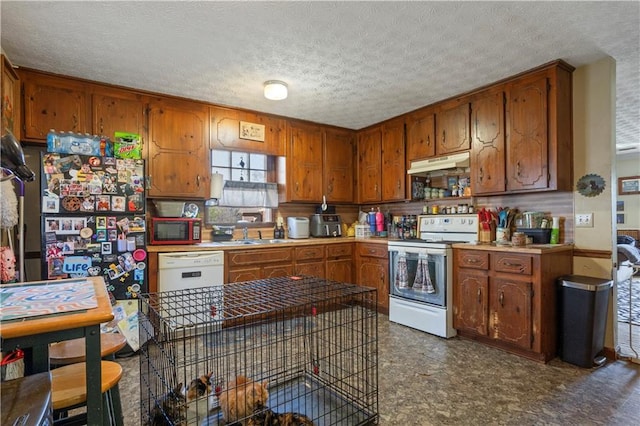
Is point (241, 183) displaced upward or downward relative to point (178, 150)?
downward

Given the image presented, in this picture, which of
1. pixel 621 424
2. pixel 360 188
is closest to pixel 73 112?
pixel 360 188

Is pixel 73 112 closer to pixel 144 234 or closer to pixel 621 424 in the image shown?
pixel 144 234

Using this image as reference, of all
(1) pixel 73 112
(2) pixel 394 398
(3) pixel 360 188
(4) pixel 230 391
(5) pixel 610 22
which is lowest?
(2) pixel 394 398

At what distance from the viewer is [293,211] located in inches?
182

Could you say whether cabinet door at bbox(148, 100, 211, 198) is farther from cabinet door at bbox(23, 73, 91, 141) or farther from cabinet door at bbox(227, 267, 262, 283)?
cabinet door at bbox(227, 267, 262, 283)

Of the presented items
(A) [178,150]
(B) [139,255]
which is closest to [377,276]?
(B) [139,255]

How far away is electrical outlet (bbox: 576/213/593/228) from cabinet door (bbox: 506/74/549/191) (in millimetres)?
397

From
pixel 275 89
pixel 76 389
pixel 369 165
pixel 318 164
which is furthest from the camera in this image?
pixel 369 165

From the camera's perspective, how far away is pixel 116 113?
3242 mm

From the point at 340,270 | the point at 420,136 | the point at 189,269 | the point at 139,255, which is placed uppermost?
the point at 420,136

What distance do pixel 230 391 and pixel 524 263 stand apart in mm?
2382

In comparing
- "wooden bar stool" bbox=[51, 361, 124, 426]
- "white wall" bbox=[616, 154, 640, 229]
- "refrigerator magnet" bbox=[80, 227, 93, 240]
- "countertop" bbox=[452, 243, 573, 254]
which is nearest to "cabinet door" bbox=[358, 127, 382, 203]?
"countertop" bbox=[452, 243, 573, 254]

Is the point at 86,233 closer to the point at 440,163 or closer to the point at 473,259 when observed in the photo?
the point at 473,259

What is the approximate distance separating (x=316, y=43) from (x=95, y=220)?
220 cm
